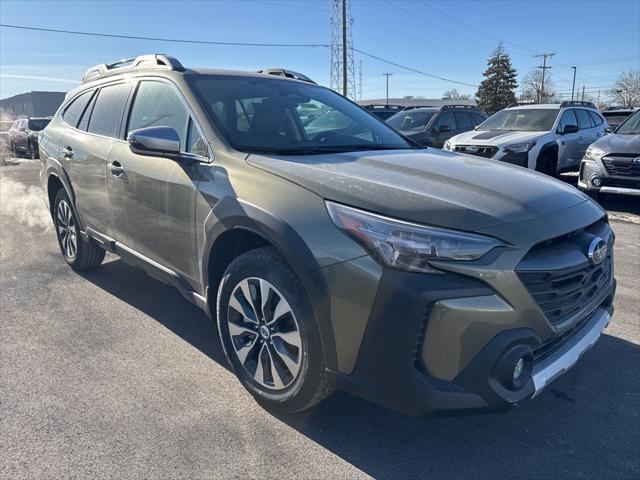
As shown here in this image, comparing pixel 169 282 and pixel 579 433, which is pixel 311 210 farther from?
pixel 579 433

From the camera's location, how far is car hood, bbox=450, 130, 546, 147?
30.9 ft

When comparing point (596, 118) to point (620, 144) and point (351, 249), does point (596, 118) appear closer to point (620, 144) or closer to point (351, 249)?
point (620, 144)

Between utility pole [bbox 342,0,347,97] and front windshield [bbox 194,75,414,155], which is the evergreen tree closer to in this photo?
utility pole [bbox 342,0,347,97]

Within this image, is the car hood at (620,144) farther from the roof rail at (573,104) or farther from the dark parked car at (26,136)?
the dark parked car at (26,136)

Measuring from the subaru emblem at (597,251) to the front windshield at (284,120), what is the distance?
4.73ft

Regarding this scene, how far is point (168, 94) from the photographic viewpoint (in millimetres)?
3332

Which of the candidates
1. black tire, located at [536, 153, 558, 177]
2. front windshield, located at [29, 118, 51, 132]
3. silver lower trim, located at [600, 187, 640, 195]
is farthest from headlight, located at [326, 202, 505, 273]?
front windshield, located at [29, 118, 51, 132]

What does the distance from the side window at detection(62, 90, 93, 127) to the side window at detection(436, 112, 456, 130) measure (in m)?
9.15

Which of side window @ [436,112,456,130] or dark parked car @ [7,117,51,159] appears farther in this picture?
dark parked car @ [7,117,51,159]

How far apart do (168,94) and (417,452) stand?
2.62m

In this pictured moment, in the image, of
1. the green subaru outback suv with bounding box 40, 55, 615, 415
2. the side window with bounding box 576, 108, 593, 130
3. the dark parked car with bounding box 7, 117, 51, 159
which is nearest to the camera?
the green subaru outback suv with bounding box 40, 55, 615, 415

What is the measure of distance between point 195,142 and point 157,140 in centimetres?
25

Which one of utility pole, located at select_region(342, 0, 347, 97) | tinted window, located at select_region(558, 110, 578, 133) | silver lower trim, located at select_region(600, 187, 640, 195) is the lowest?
silver lower trim, located at select_region(600, 187, 640, 195)

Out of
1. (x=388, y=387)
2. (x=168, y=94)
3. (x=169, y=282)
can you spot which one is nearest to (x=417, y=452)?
(x=388, y=387)
